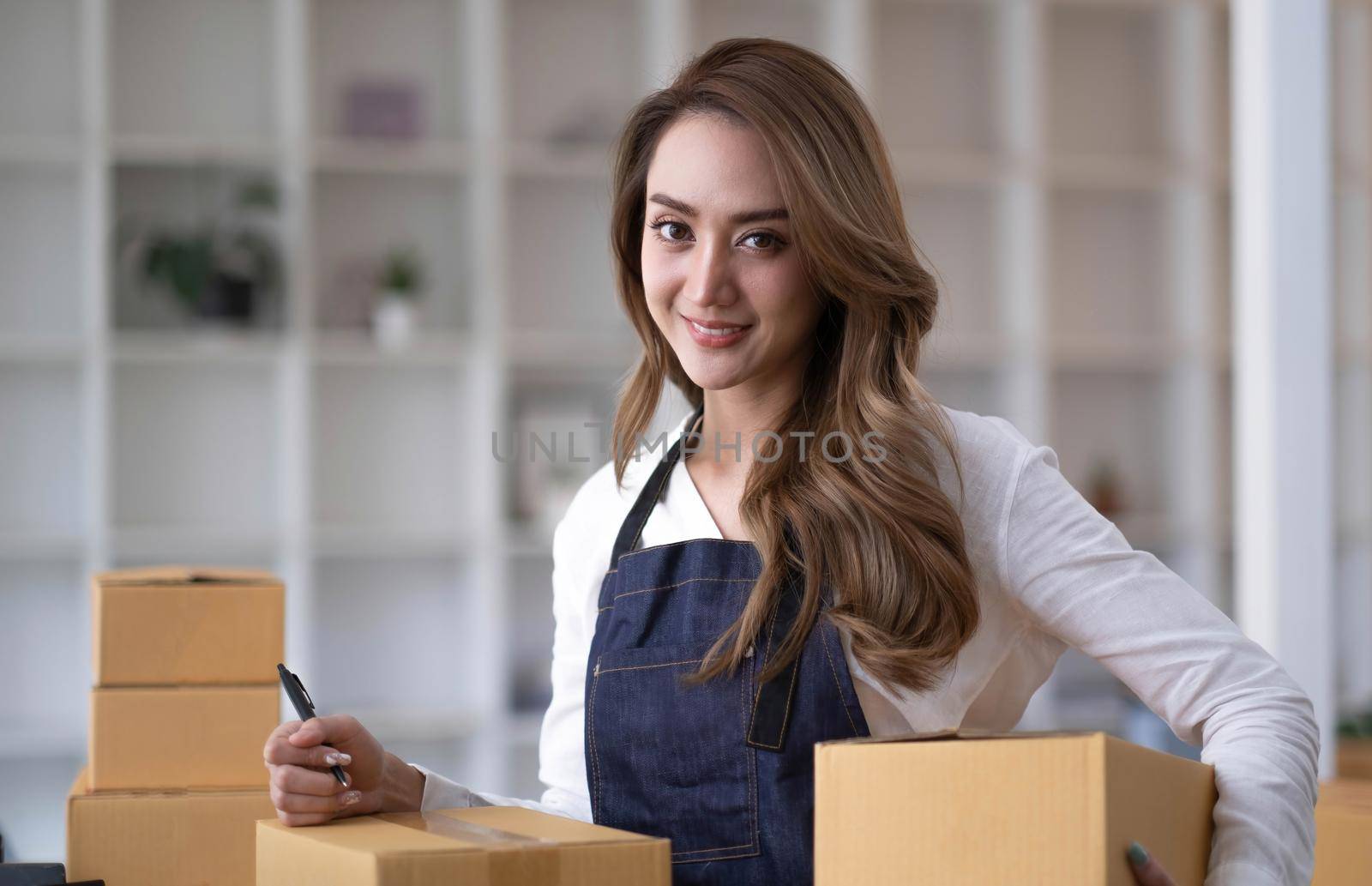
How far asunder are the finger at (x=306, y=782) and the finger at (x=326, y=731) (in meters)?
0.05

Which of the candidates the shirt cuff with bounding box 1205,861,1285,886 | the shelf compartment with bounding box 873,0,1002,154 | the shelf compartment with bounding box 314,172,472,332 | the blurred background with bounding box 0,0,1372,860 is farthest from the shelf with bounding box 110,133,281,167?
the shirt cuff with bounding box 1205,861,1285,886

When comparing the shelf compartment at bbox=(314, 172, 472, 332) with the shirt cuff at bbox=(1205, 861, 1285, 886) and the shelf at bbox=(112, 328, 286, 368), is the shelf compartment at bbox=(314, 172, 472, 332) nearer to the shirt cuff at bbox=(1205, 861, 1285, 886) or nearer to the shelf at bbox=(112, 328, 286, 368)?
the shelf at bbox=(112, 328, 286, 368)

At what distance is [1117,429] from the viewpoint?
429cm

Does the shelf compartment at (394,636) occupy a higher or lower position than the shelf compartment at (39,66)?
lower

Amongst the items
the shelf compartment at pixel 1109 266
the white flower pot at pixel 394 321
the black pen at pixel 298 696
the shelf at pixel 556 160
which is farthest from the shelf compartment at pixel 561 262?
the black pen at pixel 298 696

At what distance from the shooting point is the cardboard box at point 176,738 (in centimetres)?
144

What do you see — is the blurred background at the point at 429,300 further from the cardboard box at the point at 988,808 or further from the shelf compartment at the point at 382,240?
the cardboard box at the point at 988,808

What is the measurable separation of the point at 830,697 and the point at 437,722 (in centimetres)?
253

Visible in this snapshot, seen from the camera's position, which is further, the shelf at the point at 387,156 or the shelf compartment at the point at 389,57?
the shelf compartment at the point at 389,57

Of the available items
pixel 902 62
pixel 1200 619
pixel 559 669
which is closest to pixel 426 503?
pixel 902 62

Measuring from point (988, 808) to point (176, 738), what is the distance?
942 mm

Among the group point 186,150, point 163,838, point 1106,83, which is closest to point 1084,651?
point 163,838

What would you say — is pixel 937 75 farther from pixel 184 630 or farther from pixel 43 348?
pixel 184 630

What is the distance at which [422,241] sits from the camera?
152 inches
